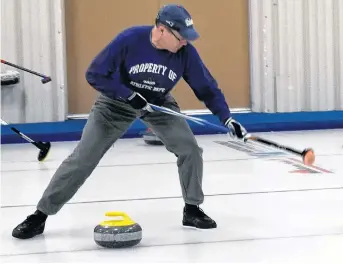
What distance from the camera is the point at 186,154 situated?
3.39 meters

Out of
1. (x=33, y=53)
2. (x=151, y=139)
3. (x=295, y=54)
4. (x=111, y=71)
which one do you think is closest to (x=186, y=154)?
(x=111, y=71)

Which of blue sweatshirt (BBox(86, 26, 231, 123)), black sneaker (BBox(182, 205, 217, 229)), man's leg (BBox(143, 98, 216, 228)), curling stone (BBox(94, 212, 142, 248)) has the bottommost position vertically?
black sneaker (BBox(182, 205, 217, 229))

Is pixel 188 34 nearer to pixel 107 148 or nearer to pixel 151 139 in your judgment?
pixel 107 148

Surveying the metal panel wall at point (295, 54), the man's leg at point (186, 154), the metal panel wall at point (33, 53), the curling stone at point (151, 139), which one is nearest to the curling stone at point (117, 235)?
the man's leg at point (186, 154)

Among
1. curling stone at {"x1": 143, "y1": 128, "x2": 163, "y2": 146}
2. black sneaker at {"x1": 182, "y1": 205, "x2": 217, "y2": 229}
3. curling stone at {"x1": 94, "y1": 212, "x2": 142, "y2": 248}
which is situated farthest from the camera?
curling stone at {"x1": 143, "y1": 128, "x2": 163, "y2": 146}

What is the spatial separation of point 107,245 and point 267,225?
0.81 metres

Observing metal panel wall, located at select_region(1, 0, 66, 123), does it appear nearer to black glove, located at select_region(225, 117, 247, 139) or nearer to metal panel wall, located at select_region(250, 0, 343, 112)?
metal panel wall, located at select_region(250, 0, 343, 112)

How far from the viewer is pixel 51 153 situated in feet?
20.5

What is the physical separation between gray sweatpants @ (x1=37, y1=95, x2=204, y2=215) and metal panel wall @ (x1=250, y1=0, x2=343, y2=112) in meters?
4.62

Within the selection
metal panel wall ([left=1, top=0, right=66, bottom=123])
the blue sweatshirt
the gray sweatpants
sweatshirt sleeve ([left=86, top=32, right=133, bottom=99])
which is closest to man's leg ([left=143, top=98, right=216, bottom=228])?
the gray sweatpants

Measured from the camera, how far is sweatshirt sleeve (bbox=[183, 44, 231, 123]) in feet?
11.2

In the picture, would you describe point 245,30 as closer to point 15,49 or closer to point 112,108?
point 15,49

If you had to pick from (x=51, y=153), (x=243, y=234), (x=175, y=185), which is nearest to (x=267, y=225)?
(x=243, y=234)

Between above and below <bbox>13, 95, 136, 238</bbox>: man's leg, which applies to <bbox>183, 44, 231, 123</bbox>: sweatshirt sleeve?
above
